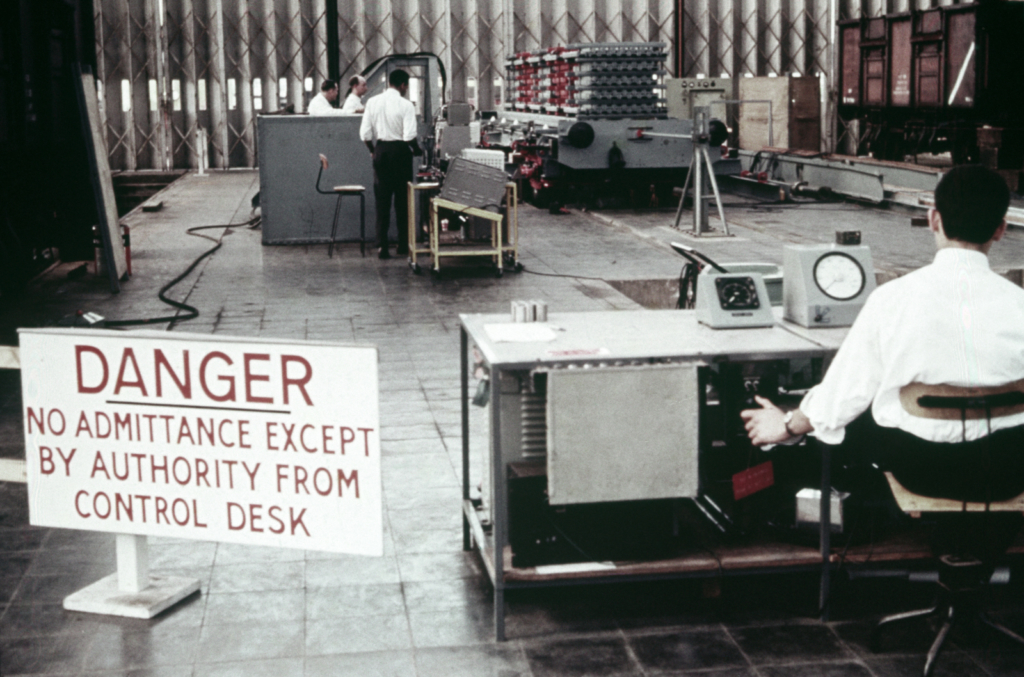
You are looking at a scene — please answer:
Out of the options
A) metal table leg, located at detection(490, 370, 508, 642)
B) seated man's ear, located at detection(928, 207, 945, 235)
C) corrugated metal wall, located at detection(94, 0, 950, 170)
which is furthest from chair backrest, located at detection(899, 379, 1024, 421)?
corrugated metal wall, located at detection(94, 0, 950, 170)

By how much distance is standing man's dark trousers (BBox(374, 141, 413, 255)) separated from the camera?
12.0 meters

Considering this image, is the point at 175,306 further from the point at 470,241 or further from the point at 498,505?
the point at 498,505

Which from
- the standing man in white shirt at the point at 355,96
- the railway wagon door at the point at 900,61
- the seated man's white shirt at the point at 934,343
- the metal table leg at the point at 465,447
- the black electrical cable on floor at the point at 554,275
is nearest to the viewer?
the seated man's white shirt at the point at 934,343

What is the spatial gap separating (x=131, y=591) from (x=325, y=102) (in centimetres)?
1190

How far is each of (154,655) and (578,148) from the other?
13842 mm

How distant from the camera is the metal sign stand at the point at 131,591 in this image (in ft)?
12.8

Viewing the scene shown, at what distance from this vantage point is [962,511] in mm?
3361

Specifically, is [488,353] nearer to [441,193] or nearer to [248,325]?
[248,325]

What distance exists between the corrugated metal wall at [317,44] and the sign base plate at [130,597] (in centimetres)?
2211

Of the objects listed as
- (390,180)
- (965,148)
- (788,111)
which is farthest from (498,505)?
(788,111)

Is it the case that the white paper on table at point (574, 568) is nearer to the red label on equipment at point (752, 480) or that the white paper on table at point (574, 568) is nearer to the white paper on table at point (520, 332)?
the red label on equipment at point (752, 480)

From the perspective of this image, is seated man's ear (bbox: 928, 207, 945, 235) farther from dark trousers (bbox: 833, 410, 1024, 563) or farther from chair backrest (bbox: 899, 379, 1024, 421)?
dark trousers (bbox: 833, 410, 1024, 563)

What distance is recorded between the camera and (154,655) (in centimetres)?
361

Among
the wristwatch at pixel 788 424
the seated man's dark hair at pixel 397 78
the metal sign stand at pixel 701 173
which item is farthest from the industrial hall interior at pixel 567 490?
the metal sign stand at pixel 701 173
